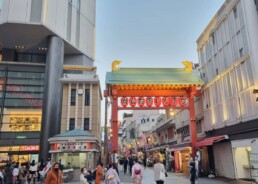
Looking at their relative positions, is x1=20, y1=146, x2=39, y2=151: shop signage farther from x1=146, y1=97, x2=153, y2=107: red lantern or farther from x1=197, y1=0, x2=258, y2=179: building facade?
x1=197, y1=0, x2=258, y2=179: building facade

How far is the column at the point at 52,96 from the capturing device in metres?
38.5

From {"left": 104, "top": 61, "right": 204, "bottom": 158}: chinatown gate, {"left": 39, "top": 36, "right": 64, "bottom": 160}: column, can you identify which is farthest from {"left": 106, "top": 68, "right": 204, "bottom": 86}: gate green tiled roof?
{"left": 39, "top": 36, "right": 64, "bottom": 160}: column

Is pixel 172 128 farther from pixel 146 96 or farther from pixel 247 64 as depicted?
pixel 247 64

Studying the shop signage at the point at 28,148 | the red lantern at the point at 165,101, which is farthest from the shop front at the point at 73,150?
the shop signage at the point at 28,148

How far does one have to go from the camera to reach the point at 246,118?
17.7m

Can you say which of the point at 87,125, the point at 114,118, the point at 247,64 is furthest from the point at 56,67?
the point at 247,64

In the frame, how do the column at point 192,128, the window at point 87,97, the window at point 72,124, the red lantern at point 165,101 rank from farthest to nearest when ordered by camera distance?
the window at point 87,97 < the window at point 72,124 < the red lantern at point 165,101 < the column at point 192,128

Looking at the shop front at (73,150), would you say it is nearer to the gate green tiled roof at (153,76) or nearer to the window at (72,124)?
the gate green tiled roof at (153,76)

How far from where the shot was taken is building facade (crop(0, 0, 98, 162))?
133ft

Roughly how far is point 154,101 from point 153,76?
2.56m

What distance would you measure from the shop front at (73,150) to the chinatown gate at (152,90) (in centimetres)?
245

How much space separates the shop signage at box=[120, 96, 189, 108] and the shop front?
505 centimetres

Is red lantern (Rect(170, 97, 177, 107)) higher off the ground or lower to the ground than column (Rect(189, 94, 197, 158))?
higher

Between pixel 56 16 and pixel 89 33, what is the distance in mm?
10151
